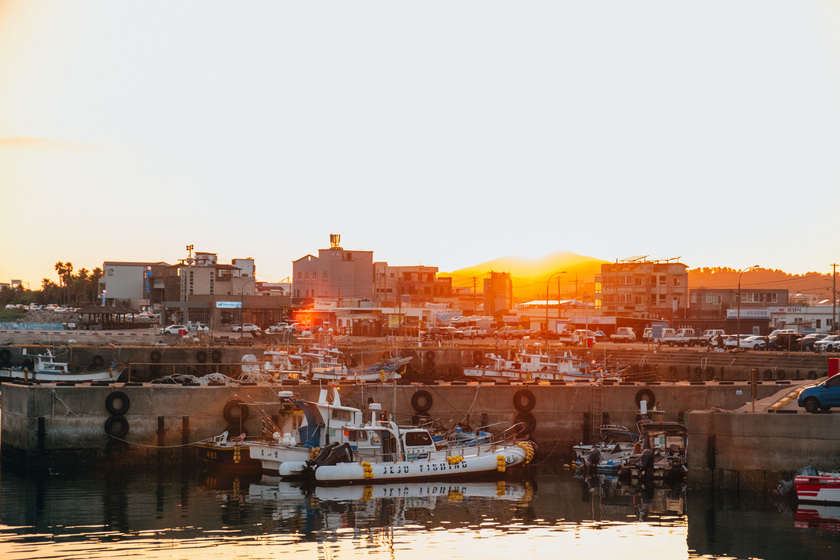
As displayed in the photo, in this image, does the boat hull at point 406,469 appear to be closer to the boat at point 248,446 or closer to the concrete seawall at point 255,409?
the boat at point 248,446

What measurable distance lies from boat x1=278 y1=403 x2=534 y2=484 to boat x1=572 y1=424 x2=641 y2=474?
9.74 feet

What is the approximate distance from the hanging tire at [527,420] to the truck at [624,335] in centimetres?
6615

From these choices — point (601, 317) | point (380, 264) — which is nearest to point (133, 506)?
point (601, 317)

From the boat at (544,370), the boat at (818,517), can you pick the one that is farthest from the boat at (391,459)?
the boat at (544,370)

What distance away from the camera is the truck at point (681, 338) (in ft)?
316

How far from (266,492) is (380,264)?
13255 centimetres

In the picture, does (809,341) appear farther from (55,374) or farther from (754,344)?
(55,374)

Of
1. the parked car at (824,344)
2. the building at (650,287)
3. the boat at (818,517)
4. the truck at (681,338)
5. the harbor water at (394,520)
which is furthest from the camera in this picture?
the building at (650,287)

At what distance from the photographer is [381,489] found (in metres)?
37.3

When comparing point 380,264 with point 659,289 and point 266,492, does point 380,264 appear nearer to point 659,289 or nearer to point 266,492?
point 659,289

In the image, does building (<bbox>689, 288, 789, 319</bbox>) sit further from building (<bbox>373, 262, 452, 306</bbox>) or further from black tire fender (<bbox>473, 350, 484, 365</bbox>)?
black tire fender (<bbox>473, 350, 484, 365</bbox>)

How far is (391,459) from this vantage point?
1533 inches

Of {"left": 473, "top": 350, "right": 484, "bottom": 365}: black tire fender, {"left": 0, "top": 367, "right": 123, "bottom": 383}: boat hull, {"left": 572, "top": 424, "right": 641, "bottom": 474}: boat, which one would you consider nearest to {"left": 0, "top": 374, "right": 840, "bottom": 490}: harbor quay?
{"left": 572, "top": 424, "right": 641, "bottom": 474}: boat

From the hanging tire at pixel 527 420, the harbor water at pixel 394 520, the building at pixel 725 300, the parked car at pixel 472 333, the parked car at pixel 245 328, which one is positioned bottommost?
the harbor water at pixel 394 520
